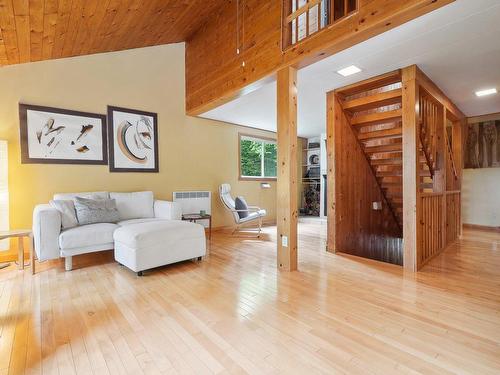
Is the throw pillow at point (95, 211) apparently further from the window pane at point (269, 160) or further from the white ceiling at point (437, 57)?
the window pane at point (269, 160)

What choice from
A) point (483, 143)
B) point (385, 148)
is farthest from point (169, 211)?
point (483, 143)

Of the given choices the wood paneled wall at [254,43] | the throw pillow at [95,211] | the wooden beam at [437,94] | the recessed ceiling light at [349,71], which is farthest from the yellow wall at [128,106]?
the wooden beam at [437,94]

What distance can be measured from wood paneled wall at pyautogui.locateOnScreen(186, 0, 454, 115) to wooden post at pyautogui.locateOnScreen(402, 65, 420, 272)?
1085mm

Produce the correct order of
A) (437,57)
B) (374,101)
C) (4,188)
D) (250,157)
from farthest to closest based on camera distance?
(250,157) < (374,101) < (4,188) < (437,57)

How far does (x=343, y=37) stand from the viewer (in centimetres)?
214

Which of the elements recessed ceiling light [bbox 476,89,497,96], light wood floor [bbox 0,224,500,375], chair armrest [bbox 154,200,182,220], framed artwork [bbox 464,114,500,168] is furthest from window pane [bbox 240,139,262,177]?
framed artwork [bbox 464,114,500,168]

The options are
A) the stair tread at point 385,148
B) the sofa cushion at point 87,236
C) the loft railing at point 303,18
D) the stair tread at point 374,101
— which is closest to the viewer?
the loft railing at point 303,18

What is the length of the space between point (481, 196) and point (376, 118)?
3.66 metres

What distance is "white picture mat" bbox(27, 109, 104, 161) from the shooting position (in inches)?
130

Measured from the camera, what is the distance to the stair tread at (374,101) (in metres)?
3.14

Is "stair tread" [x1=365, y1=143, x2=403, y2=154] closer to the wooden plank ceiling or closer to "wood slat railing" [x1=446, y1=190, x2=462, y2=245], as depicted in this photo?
"wood slat railing" [x1=446, y1=190, x2=462, y2=245]

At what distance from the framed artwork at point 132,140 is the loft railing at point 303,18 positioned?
263cm

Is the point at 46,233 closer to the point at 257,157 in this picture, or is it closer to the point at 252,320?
the point at 252,320

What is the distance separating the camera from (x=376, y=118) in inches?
138
